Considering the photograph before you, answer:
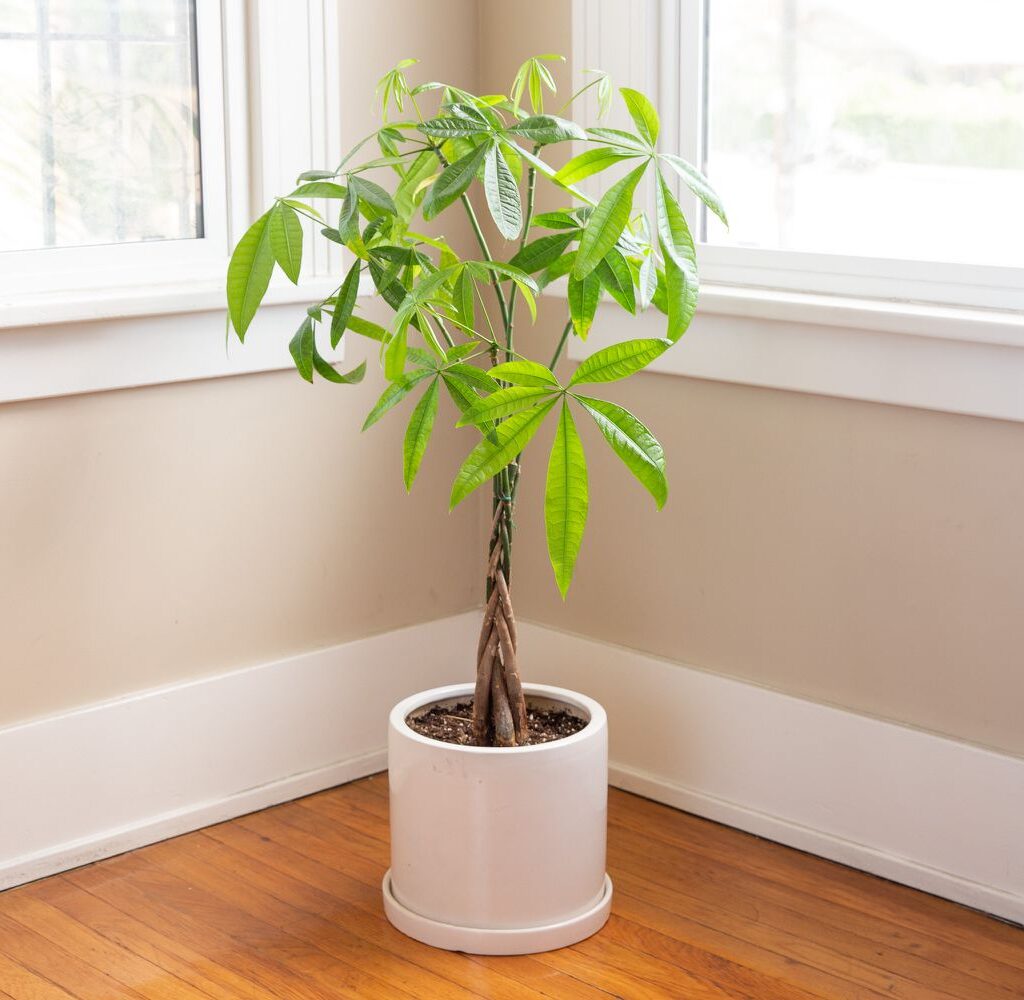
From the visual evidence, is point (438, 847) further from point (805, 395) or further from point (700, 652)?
point (805, 395)

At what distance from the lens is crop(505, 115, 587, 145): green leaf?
1.88 metres

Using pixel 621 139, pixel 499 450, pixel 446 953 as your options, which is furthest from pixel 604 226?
pixel 446 953

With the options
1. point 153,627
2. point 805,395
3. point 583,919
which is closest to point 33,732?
point 153,627

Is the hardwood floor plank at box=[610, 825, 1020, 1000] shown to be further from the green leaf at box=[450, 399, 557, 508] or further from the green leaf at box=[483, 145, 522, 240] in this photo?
the green leaf at box=[483, 145, 522, 240]

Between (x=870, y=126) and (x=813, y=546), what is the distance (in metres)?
0.67

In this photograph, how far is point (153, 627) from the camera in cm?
244

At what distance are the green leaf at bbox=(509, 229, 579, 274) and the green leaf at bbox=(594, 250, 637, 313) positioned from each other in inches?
3.6

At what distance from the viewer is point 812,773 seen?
2439mm

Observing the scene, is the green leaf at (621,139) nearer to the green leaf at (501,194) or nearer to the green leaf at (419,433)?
the green leaf at (501,194)

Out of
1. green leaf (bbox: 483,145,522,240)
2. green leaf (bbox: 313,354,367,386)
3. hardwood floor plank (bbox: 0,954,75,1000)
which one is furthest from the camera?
green leaf (bbox: 313,354,367,386)

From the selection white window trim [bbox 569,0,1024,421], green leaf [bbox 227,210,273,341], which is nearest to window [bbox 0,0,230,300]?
green leaf [bbox 227,210,273,341]

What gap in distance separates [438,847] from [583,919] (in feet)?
0.79

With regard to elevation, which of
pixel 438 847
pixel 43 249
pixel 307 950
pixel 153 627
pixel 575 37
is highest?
pixel 575 37

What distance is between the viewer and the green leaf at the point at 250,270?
1.97 meters
